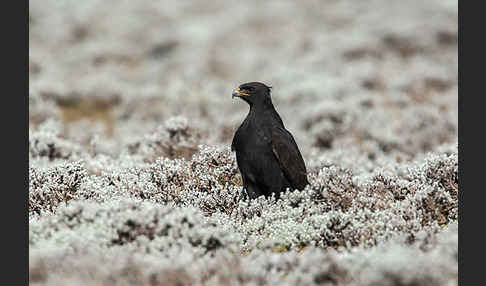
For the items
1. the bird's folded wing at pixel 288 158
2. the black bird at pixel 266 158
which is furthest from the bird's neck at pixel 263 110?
the bird's folded wing at pixel 288 158

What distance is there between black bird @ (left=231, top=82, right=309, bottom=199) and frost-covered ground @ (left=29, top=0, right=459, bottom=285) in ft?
0.93

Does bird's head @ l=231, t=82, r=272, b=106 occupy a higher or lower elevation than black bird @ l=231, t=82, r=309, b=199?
higher

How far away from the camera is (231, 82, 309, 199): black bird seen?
19.5 feet

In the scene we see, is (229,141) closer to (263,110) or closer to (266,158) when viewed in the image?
(263,110)

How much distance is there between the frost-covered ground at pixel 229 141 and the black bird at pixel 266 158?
0.93 feet

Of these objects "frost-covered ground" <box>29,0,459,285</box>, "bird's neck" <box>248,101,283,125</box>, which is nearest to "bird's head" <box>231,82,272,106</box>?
"bird's neck" <box>248,101,283,125</box>

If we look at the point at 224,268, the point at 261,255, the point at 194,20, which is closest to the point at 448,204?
the point at 261,255

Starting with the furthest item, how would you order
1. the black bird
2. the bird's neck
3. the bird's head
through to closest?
1. the bird's head
2. the bird's neck
3. the black bird

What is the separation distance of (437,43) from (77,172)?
18.5m

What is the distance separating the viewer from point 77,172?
627 cm

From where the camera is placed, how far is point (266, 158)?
593 centimetres

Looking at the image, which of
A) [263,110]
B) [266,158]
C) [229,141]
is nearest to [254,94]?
[263,110]

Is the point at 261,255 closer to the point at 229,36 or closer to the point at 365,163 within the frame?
the point at 365,163

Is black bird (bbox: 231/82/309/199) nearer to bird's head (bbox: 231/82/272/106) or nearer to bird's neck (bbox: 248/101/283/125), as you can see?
bird's neck (bbox: 248/101/283/125)
